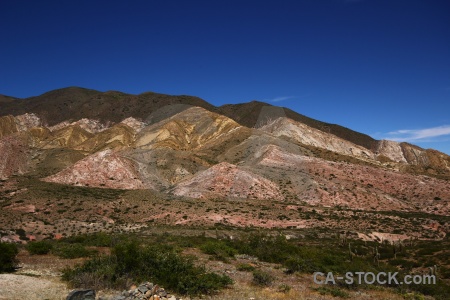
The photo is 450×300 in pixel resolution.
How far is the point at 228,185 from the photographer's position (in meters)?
60.8

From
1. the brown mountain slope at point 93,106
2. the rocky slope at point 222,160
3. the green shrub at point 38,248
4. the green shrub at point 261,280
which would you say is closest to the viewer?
the green shrub at point 261,280

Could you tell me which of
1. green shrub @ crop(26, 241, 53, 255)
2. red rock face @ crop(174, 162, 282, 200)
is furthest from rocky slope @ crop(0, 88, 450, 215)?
green shrub @ crop(26, 241, 53, 255)

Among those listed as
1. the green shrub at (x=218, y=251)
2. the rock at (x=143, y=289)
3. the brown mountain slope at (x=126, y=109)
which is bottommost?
the green shrub at (x=218, y=251)

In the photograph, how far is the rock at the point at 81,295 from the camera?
10777mm

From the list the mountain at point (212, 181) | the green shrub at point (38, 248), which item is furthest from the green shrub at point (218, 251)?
the mountain at point (212, 181)

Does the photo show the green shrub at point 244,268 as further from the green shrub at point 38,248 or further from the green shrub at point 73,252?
the green shrub at point 38,248

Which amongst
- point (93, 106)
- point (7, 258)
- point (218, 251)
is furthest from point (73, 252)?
point (93, 106)

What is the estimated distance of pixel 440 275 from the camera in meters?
21.9

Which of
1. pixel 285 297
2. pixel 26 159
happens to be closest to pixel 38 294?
pixel 285 297

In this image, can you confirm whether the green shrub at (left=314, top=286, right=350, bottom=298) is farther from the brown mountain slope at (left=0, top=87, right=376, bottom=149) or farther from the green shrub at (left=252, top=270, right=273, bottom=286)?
the brown mountain slope at (left=0, top=87, right=376, bottom=149)

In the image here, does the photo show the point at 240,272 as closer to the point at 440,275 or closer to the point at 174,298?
the point at 174,298

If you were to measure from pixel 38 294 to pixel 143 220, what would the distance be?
33.2 meters

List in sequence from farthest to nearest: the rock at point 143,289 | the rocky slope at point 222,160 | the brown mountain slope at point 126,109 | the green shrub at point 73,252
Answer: the brown mountain slope at point 126,109
the rocky slope at point 222,160
the green shrub at point 73,252
the rock at point 143,289

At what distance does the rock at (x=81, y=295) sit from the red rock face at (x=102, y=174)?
57.0m
